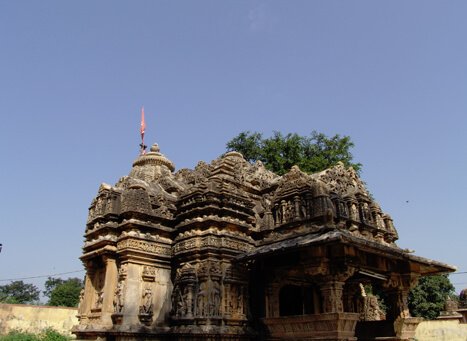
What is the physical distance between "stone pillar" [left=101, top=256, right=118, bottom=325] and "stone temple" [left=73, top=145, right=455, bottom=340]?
0.08 feet

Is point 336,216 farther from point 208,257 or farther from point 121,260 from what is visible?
point 121,260

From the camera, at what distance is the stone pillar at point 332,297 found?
8758mm

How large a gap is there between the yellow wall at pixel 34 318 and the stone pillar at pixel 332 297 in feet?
53.8

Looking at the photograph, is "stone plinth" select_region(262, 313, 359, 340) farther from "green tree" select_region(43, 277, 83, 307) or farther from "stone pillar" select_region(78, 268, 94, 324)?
"green tree" select_region(43, 277, 83, 307)

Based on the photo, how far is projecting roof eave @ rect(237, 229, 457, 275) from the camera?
27.6 feet

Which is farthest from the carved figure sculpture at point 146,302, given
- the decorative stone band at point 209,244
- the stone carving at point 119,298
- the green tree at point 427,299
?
the green tree at point 427,299

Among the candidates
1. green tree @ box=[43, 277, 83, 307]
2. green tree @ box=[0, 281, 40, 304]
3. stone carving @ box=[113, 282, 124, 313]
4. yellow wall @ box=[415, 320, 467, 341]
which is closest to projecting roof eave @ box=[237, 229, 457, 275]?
stone carving @ box=[113, 282, 124, 313]

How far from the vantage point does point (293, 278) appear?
35.8ft

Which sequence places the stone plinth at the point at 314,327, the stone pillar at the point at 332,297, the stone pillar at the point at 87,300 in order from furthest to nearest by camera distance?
the stone pillar at the point at 87,300, the stone pillar at the point at 332,297, the stone plinth at the point at 314,327

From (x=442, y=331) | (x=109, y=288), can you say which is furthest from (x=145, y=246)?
(x=442, y=331)

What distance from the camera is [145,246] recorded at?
10805 mm

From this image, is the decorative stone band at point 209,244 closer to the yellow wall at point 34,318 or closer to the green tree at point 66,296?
the yellow wall at point 34,318

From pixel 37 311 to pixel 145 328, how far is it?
47.3ft

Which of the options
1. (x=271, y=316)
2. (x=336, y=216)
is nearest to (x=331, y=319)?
(x=271, y=316)
